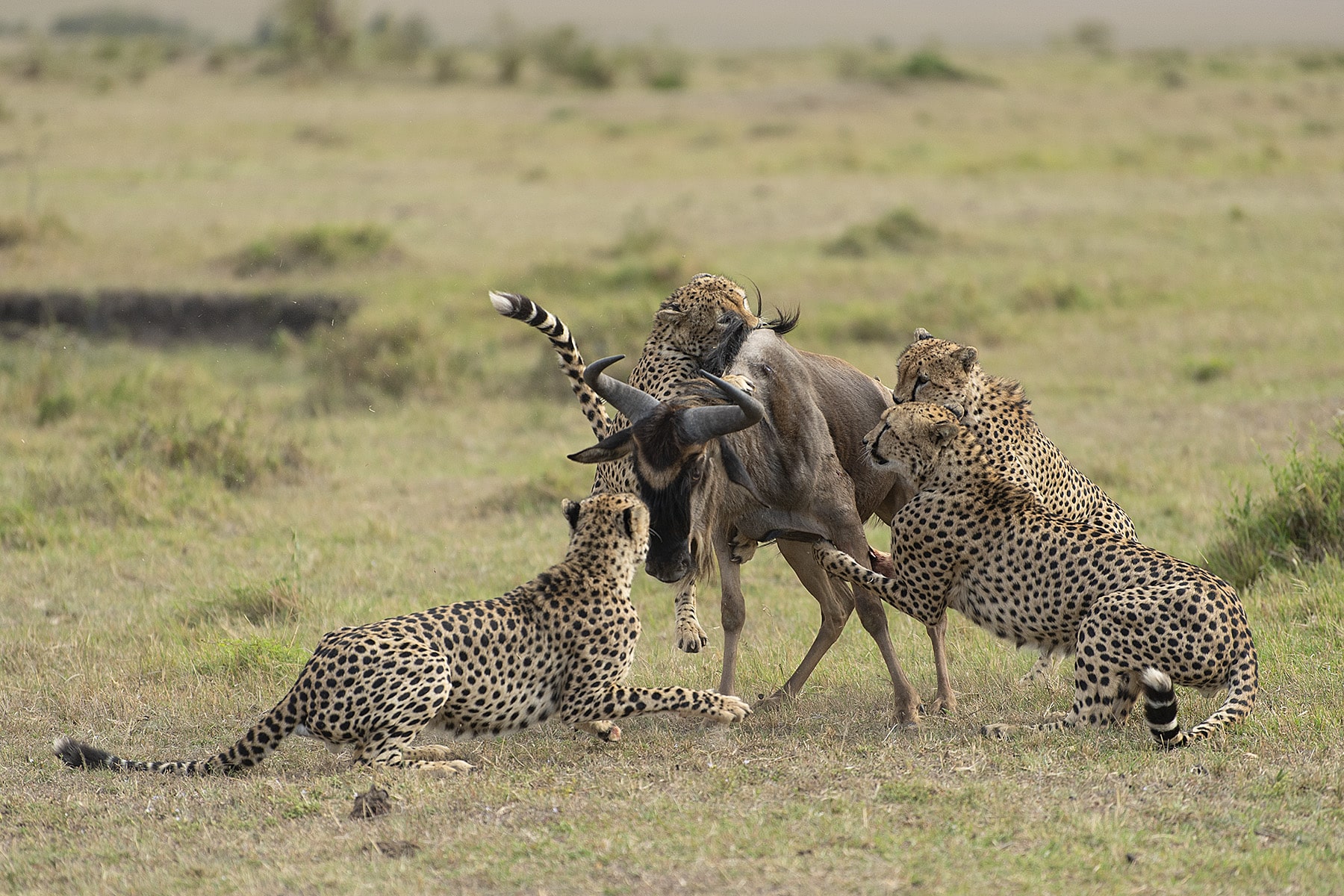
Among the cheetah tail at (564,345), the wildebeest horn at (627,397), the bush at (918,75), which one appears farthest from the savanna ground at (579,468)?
the bush at (918,75)

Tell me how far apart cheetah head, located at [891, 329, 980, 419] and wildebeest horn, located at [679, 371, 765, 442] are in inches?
44.7

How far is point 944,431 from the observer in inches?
209

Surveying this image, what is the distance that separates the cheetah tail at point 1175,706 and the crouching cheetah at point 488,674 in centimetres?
140

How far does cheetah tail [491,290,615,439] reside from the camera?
234 inches

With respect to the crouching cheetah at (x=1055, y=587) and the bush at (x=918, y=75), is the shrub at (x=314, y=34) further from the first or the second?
the crouching cheetah at (x=1055, y=587)

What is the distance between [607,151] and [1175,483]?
723 inches

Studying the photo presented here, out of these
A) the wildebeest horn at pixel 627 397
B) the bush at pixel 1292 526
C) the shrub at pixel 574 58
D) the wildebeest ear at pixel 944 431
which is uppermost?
the shrub at pixel 574 58

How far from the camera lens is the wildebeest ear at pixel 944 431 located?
5.30 meters

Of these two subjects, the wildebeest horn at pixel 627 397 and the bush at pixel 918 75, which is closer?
the wildebeest horn at pixel 627 397

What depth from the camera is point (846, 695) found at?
5680mm

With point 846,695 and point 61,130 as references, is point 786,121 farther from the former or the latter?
point 846,695

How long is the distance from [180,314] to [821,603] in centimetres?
1076

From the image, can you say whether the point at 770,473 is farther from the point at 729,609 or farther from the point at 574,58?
the point at 574,58

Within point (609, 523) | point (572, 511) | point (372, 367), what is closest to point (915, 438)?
point (609, 523)
